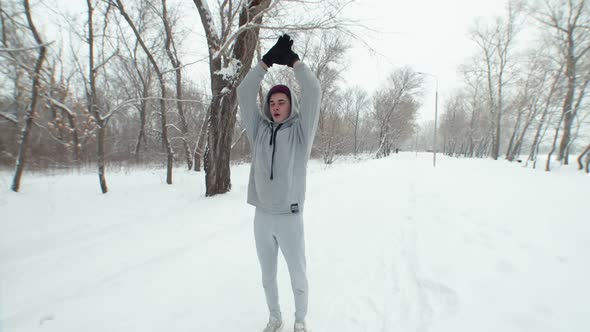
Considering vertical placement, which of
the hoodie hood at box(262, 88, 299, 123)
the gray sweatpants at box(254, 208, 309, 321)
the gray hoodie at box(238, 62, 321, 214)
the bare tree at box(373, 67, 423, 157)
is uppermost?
the bare tree at box(373, 67, 423, 157)

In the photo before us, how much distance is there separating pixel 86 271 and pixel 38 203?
566cm

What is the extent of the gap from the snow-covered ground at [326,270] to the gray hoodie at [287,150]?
1.18 m

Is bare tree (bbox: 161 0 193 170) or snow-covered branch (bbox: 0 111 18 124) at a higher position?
bare tree (bbox: 161 0 193 170)

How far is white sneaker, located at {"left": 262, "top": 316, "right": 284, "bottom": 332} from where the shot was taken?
1721 millimetres

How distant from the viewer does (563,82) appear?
14.5m

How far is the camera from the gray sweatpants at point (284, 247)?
5.18ft

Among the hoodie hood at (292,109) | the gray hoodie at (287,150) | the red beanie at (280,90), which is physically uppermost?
the red beanie at (280,90)

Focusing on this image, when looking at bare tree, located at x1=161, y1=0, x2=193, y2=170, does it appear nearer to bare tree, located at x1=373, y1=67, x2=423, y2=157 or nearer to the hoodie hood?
the hoodie hood

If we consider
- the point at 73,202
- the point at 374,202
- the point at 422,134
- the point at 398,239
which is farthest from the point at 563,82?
the point at 422,134

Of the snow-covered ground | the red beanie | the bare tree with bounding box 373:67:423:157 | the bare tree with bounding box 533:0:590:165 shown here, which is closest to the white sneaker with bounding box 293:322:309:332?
the snow-covered ground

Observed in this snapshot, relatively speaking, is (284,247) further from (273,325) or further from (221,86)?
(221,86)

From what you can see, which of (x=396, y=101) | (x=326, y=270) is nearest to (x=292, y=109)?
(x=326, y=270)

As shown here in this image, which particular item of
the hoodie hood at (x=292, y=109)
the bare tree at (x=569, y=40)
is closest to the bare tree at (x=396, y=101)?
the bare tree at (x=569, y=40)

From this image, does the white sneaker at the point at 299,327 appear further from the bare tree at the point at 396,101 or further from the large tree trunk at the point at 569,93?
the bare tree at the point at 396,101
